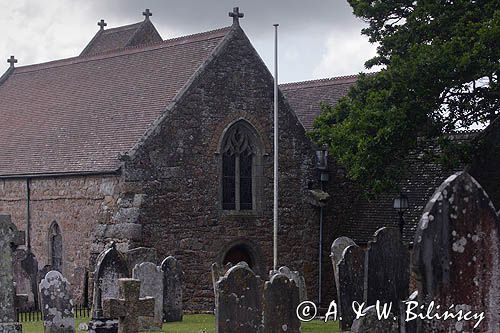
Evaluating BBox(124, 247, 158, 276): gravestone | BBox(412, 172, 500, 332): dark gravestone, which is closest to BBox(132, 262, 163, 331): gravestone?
BBox(124, 247, 158, 276): gravestone

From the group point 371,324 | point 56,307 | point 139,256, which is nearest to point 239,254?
point 139,256

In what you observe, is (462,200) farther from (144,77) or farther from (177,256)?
(144,77)

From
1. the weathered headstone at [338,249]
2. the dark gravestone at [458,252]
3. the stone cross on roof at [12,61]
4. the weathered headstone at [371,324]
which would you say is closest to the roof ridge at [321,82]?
the stone cross on roof at [12,61]

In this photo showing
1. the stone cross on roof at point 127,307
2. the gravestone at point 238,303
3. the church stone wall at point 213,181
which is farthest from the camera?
the church stone wall at point 213,181

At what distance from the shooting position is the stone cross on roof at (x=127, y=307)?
49.5 feet

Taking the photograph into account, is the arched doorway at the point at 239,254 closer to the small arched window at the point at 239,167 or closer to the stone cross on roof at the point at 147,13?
the small arched window at the point at 239,167

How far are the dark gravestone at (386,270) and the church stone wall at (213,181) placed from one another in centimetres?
1251

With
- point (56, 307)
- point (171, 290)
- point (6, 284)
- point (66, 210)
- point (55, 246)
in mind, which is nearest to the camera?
point (6, 284)

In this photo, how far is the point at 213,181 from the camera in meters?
30.0

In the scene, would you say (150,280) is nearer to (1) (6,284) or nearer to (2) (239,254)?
(1) (6,284)

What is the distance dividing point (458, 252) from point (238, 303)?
25.8 feet

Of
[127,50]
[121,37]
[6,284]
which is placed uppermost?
[121,37]

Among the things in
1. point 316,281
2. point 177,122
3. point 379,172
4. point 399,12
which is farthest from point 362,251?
point 316,281

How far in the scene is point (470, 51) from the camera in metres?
22.9
